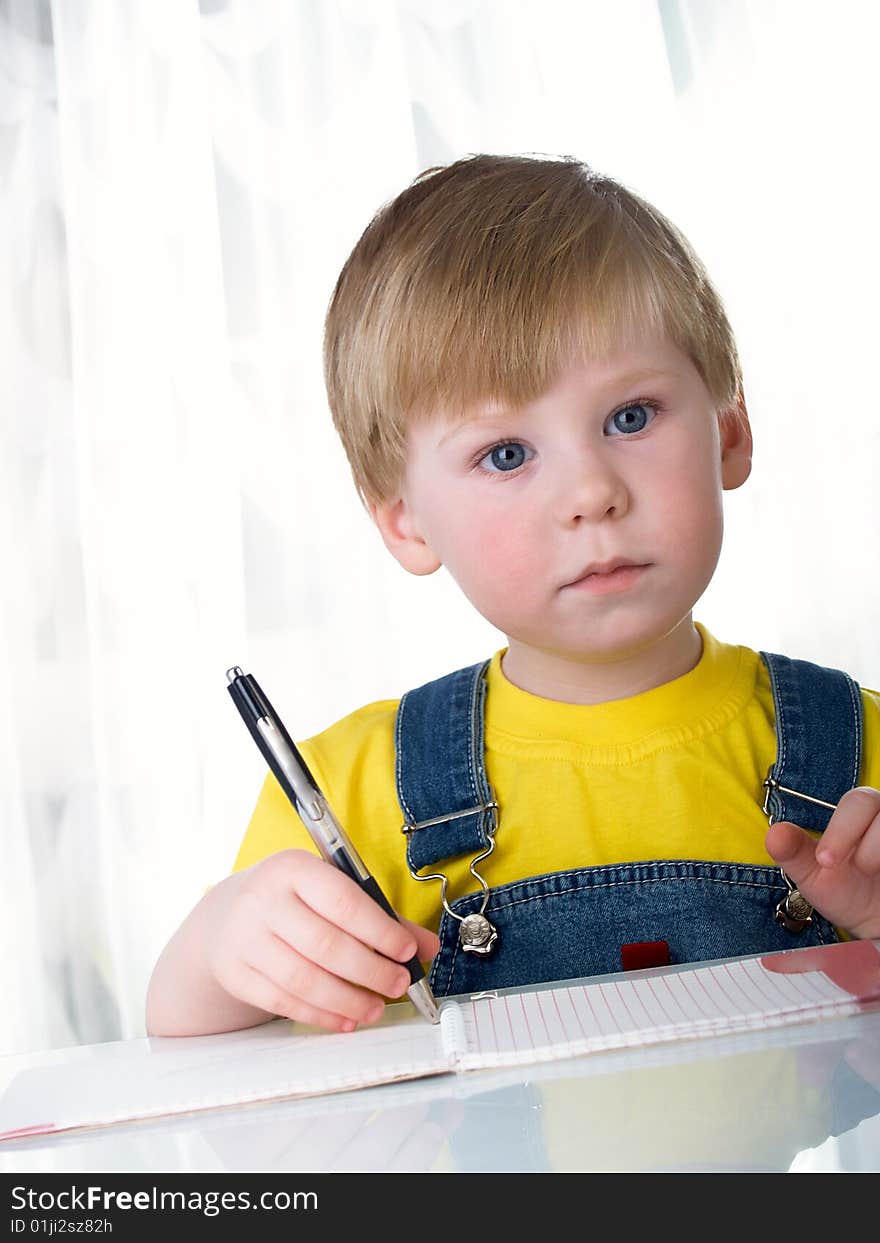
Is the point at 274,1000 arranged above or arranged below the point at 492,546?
below

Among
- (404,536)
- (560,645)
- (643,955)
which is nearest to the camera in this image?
(643,955)

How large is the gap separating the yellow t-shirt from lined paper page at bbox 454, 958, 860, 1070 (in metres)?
0.23

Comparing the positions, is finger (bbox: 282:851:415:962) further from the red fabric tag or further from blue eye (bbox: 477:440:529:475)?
blue eye (bbox: 477:440:529:475)

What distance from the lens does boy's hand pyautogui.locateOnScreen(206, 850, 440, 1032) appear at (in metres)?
0.60

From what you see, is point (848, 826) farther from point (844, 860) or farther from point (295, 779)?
point (295, 779)

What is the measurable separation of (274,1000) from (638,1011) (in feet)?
0.64

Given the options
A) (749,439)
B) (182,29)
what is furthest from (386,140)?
(749,439)

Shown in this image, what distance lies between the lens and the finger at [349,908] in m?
0.60

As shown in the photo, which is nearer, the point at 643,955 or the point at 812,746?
the point at 643,955

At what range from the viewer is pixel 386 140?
5.34ft

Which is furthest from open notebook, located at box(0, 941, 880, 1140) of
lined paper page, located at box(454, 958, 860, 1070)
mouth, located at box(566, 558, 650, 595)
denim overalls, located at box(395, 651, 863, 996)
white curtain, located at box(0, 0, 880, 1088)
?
white curtain, located at box(0, 0, 880, 1088)

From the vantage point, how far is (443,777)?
0.86 metres

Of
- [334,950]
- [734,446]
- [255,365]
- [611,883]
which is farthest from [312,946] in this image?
[255,365]

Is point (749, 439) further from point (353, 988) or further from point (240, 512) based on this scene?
point (240, 512)
